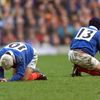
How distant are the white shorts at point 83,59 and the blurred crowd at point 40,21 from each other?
510 inches

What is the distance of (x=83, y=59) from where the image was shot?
1405cm

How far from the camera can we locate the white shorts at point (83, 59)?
553 inches

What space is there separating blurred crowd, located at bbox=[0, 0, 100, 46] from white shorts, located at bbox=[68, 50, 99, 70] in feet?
42.5

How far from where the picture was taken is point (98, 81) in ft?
42.3

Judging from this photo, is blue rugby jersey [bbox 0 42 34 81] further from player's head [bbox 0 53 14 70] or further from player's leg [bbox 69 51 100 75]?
player's leg [bbox 69 51 100 75]

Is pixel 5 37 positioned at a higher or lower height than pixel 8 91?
lower

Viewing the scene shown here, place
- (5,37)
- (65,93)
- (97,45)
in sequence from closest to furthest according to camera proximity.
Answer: (65,93) → (97,45) → (5,37)

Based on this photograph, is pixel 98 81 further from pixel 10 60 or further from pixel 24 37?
pixel 24 37

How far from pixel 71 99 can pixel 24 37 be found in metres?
17.3

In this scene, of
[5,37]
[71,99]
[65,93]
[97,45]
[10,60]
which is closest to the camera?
[71,99]

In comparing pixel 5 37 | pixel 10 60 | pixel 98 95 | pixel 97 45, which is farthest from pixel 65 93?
pixel 5 37

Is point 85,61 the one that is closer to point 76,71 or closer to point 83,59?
point 83,59

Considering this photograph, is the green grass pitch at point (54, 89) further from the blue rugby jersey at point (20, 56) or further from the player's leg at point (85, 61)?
the player's leg at point (85, 61)

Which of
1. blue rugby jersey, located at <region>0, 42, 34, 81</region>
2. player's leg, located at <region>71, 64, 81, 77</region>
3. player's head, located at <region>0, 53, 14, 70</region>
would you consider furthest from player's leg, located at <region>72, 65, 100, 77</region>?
player's head, located at <region>0, 53, 14, 70</region>
